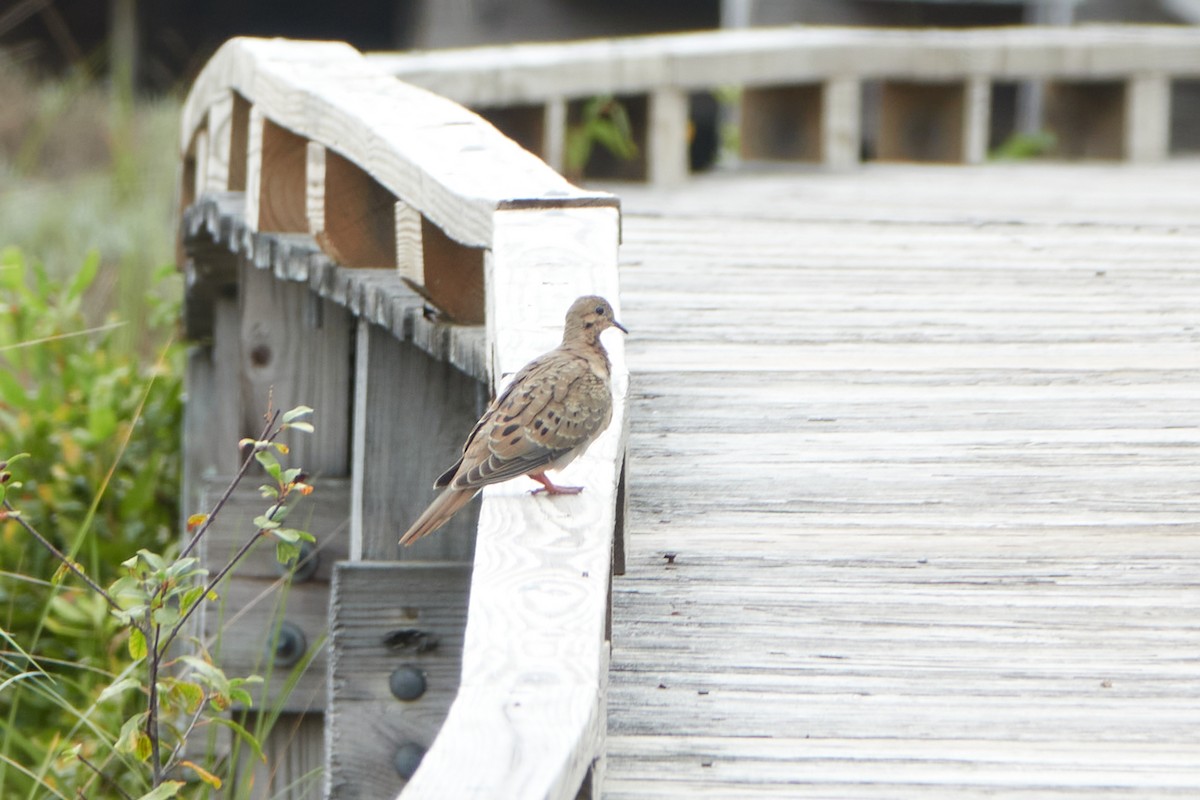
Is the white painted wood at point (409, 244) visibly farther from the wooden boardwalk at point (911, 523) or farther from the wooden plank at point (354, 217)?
the wooden boardwalk at point (911, 523)

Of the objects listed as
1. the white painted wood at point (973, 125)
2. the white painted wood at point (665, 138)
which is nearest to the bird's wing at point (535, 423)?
the white painted wood at point (665, 138)

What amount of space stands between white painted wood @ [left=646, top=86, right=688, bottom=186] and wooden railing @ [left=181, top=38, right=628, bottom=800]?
2.56 metres

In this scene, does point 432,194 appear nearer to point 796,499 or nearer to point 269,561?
point 796,499

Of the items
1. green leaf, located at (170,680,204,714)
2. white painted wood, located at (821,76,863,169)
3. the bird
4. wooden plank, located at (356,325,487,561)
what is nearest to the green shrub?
wooden plank, located at (356,325,487,561)

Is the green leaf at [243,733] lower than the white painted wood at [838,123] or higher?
lower

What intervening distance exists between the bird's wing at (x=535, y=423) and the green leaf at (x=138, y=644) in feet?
2.09

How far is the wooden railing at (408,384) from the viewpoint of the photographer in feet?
8.21

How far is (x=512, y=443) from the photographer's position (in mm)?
3197

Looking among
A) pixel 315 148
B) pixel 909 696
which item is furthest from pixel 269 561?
pixel 909 696

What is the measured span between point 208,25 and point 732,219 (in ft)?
39.3

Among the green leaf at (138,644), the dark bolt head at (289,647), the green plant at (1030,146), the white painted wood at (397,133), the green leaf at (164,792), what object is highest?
the white painted wood at (397,133)

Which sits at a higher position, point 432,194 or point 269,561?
point 432,194

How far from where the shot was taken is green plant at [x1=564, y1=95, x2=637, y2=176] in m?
7.87

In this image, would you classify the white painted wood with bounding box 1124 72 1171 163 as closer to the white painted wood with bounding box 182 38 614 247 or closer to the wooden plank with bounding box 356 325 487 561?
the white painted wood with bounding box 182 38 614 247
